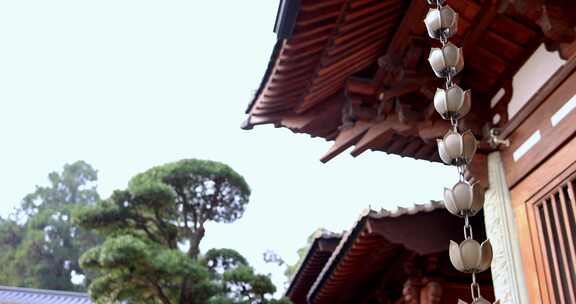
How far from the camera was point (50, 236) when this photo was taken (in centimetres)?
3272

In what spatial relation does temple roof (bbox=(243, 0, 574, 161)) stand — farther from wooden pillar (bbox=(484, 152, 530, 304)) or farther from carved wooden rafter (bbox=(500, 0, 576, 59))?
wooden pillar (bbox=(484, 152, 530, 304))

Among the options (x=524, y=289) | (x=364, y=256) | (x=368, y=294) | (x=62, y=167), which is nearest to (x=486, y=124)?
(x=524, y=289)

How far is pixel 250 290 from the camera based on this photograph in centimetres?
870

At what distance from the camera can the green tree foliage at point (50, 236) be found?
30.5 meters

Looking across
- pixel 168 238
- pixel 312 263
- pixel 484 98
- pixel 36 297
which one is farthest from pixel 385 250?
pixel 36 297

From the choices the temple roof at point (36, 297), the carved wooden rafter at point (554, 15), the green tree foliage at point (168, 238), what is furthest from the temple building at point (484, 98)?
the temple roof at point (36, 297)

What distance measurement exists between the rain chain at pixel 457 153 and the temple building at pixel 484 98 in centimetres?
151

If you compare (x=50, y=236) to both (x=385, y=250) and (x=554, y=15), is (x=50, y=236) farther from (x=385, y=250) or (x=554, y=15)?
(x=554, y=15)

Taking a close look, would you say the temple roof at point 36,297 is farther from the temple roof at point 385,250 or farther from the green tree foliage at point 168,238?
the temple roof at point 385,250

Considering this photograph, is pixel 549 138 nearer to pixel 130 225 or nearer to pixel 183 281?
pixel 183 281

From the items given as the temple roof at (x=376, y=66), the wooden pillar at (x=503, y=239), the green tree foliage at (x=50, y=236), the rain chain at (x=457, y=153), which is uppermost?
the green tree foliage at (x=50, y=236)

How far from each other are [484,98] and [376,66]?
0.90 metres

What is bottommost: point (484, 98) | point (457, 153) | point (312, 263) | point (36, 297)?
point (457, 153)

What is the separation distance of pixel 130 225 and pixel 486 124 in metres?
7.26
